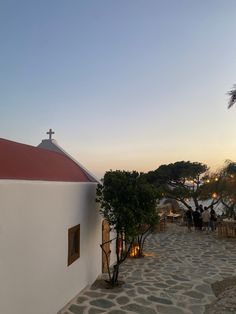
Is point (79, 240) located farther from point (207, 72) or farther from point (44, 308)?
point (207, 72)

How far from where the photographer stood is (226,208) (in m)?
24.4

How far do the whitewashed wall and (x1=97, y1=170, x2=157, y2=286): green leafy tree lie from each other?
2.18 ft

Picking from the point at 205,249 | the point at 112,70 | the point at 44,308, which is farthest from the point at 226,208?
the point at 44,308

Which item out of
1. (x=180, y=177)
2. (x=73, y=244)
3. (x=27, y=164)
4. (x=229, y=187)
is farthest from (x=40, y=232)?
(x=180, y=177)

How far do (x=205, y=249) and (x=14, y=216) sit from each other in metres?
12.5

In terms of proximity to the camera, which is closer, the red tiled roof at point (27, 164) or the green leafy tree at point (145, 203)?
the red tiled roof at point (27, 164)

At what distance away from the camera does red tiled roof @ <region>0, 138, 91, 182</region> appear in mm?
5882

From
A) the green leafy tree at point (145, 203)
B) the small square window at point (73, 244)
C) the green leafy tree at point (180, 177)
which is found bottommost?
the small square window at point (73, 244)

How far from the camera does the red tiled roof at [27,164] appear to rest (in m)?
5.88

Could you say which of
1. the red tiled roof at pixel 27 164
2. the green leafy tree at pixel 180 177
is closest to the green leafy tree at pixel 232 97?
the red tiled roof at pixel 27 164

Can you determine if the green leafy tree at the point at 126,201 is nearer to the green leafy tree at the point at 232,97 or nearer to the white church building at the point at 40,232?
the white church building at the point at 40,232

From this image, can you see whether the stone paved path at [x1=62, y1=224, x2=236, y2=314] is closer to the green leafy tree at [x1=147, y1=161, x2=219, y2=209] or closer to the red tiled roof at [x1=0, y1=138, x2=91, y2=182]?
the red tiled roof at [x1=0, y1=138, x2=91, y2=182]

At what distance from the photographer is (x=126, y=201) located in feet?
30.5

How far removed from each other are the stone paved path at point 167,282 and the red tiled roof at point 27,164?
334 cm
